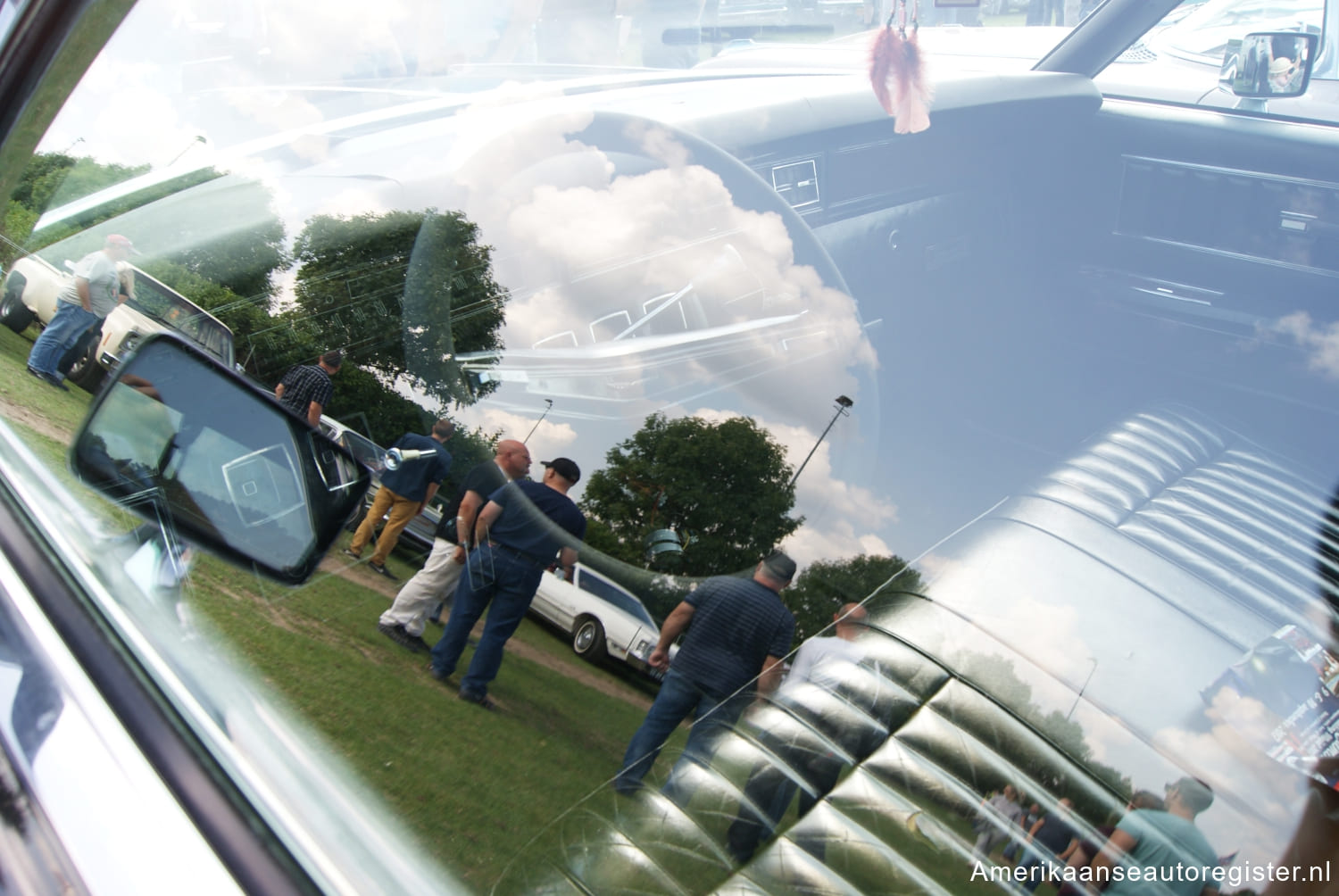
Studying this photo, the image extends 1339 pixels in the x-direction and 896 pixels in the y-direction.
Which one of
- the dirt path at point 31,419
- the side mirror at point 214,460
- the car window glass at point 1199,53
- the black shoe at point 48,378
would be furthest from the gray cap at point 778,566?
the black shoe at point 48,378

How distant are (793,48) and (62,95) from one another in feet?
8.35

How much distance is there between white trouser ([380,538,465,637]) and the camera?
1334 millimetres

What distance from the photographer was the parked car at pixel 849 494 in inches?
36.4

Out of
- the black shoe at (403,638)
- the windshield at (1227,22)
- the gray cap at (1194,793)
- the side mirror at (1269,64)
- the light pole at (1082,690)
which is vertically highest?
the windshield at (1227,22)

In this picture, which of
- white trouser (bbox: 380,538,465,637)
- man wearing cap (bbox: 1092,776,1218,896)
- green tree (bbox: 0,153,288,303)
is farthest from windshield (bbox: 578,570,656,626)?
green tree (bbox: 0,153,288,303)

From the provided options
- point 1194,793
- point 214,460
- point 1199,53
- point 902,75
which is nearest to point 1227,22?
point 1199,53

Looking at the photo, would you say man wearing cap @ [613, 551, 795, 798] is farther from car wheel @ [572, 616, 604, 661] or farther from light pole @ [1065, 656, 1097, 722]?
light pole @ [1065, 656, 1097, 722]

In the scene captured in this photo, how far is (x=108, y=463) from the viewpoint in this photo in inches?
83.3

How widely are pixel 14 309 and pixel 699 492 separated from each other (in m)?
2.52

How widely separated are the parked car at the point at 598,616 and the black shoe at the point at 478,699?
136 millimetres

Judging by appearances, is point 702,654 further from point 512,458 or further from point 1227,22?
point 1227,22

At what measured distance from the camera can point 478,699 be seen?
1229mm

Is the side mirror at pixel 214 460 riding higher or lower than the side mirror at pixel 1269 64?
lower

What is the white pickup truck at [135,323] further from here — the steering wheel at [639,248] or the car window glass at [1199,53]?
the car window glass at [1199,53]
